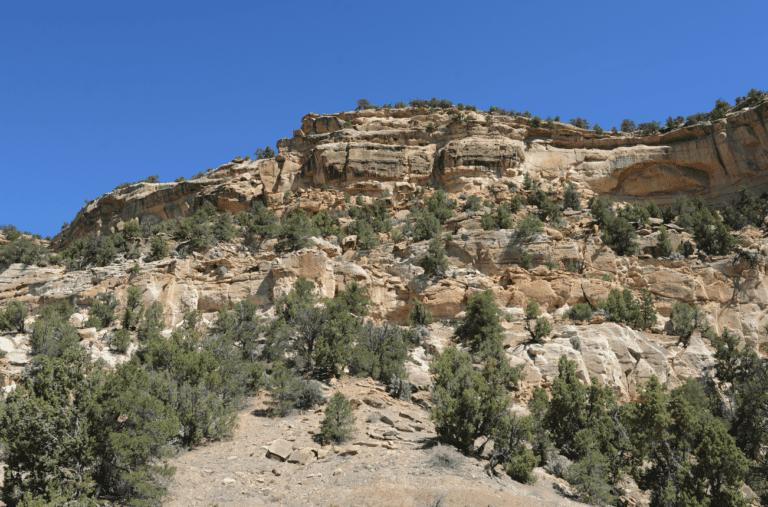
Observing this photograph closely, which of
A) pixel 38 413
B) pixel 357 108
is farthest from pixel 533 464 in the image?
pixel 357 108

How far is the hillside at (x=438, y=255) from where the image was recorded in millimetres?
16547

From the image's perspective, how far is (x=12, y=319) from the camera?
80.9 ft

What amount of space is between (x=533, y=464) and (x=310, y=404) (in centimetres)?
835

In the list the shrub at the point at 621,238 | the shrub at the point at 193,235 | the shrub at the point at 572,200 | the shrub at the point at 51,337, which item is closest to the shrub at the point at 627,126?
the shrub at the point at 572,200

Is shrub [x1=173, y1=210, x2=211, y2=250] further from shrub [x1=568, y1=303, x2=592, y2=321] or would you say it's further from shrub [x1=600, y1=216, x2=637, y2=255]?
shrub [x1=600, y1=216, x2=637, y2=255]

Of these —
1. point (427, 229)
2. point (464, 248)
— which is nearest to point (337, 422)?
point (464, 248)

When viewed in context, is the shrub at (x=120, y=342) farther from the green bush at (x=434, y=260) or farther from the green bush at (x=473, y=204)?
the green bush at (x=473, y=204)

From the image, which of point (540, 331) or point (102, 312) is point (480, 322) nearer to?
point (540, 331)

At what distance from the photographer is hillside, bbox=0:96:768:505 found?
16547mm

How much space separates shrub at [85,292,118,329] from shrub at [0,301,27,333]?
2.98 m

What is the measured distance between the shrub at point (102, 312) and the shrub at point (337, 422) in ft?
53.8

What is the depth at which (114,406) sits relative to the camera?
1174cm

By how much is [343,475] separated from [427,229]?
25664 mm

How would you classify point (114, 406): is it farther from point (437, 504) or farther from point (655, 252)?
point (655, 252)
